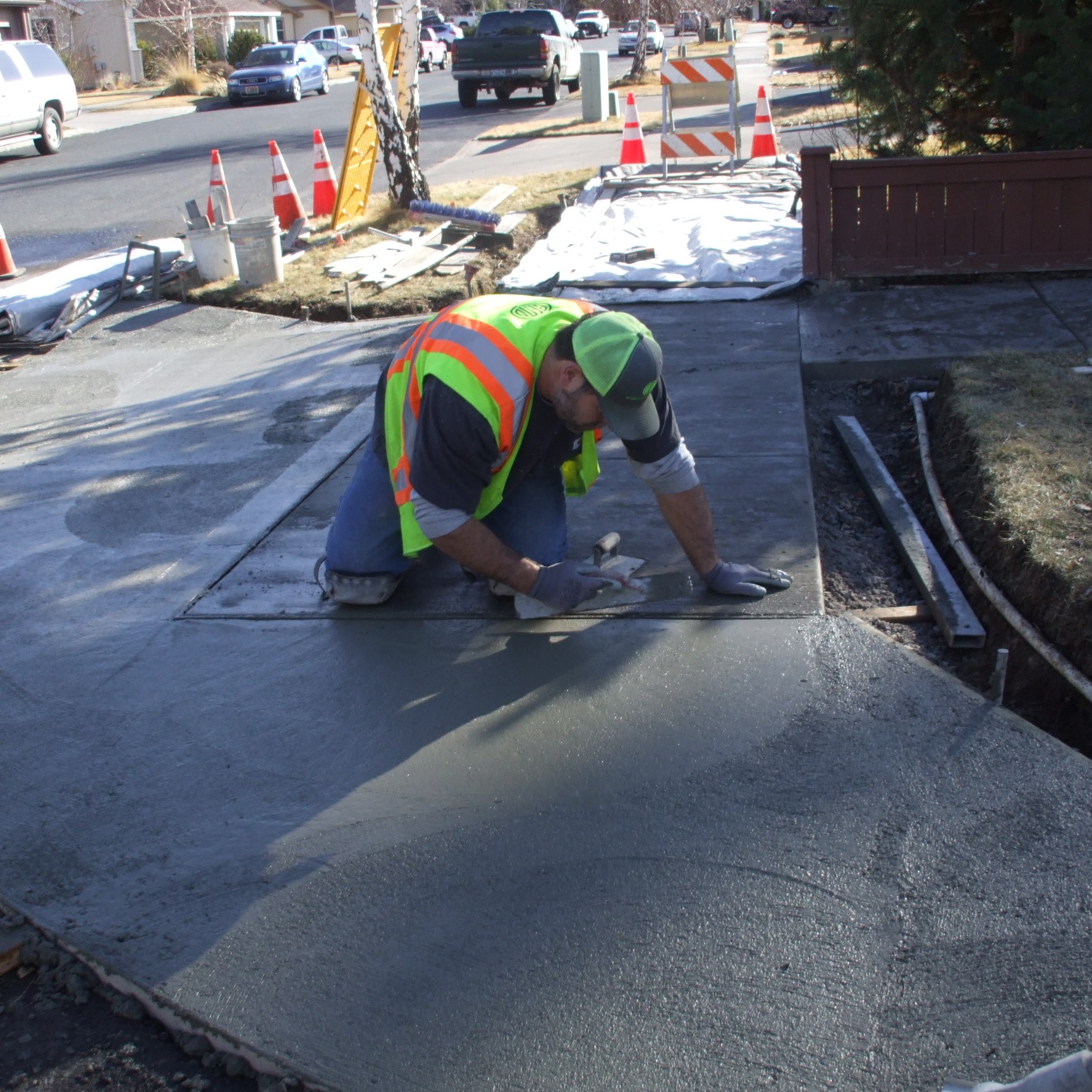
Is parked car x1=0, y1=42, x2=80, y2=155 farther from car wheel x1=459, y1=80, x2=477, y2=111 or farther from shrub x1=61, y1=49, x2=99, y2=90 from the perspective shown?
shrub x1=61, y1=49, x2=99, y2=90

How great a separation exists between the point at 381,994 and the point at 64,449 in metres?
4.53

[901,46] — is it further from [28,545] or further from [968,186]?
[28,545]

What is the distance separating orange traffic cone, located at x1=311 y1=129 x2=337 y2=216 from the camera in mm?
11680

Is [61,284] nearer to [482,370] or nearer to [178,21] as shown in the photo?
[482,370]

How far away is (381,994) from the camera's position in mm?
2352

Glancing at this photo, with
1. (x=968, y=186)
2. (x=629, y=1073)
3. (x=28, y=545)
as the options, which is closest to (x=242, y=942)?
(x=629, y=1073)

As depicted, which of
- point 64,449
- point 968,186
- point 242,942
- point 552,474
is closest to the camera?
point 242,942

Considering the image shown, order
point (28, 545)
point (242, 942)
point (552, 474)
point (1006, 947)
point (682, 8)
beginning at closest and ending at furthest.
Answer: point (1006, 947) → point (242, 942) → point (552, 474) → point (28, 545) → point (682, 8)

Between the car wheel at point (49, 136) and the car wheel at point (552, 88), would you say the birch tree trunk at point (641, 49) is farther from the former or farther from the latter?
the car wheel at point (49, 136)

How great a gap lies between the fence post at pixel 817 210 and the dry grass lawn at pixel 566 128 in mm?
11100

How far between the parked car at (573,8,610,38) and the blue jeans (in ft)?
177

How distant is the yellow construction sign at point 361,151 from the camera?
1105 cm

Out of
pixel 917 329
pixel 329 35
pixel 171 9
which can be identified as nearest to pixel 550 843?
pixel 917 329

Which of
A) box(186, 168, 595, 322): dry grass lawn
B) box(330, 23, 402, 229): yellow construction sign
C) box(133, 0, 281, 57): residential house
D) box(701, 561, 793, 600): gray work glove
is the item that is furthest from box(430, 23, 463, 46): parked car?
box(701, 561, 793, 600): gray work glove
